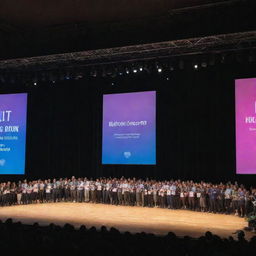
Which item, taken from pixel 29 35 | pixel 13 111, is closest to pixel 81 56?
pixel 29 35

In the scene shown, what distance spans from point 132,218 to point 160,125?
628 centimetres

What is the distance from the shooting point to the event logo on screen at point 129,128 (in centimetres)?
1762

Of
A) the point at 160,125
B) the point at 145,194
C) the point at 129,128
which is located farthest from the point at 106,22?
the point at 145,194

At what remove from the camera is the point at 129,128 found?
59.1ft

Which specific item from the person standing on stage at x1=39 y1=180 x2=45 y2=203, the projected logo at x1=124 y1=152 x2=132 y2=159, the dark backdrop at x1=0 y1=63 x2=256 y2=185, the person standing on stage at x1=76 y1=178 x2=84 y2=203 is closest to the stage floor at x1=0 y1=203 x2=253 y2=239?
the person standing on stage at x1=39 y1=180 x2=45 y2=203

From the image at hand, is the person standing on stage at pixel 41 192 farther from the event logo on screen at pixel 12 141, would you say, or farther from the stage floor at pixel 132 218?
the event logo on screen at pixel 12 141

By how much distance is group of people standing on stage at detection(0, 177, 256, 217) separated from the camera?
1392 centimetres

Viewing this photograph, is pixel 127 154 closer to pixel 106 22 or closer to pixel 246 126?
pixel 246 126

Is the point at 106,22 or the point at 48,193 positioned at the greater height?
the point at 106,22

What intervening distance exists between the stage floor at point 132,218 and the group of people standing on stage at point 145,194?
20.4 inches

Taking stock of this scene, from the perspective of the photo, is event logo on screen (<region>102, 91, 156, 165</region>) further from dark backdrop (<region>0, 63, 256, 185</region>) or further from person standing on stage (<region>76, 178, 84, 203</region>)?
person standing on stage (<region>76, 178, 84, 203</region>)

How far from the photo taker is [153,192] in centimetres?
1584

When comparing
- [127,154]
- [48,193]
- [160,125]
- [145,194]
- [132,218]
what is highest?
[160,125]

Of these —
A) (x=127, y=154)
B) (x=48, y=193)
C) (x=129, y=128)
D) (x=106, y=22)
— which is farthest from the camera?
(x=129, y=128)
